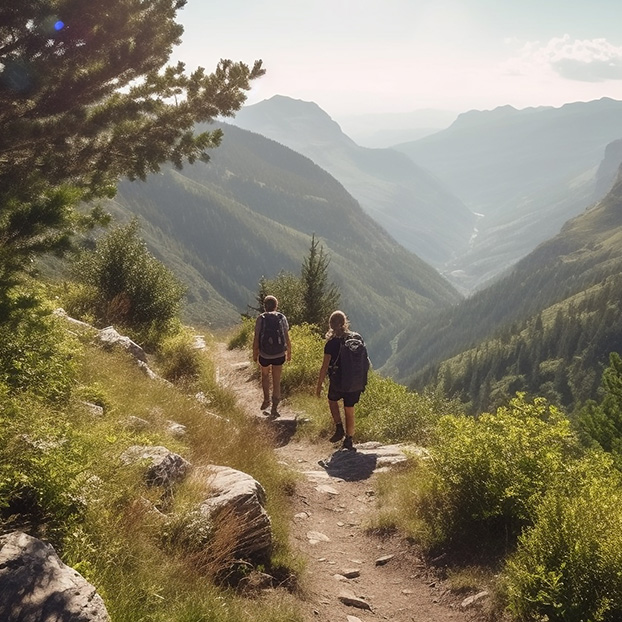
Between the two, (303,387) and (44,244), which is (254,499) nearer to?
(44,244)

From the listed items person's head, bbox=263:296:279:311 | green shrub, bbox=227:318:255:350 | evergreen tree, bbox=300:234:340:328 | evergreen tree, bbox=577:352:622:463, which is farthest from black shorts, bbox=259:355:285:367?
evergreen tree, bbox=577:352:622:463

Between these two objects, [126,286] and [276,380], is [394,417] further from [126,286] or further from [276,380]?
[126,286]

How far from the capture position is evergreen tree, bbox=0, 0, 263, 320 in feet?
18.0

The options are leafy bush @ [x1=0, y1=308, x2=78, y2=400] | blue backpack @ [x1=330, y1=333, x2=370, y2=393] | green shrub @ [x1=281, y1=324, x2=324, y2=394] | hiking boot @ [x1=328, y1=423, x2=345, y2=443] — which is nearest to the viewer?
leafy bush @ [x1=0, y1=308, x2=78, y2=400]

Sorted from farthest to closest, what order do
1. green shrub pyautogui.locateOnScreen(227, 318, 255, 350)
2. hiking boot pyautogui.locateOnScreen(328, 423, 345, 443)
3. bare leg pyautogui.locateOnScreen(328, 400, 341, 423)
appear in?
green shrub pyautogui.locateOnScreen(227, 318, 255, 350), hiking boot pyautogui.locateOnScreen(328, 423, 345, 443), bare leg pyautogui.locateOnScreen(328, 400, 341, 423)

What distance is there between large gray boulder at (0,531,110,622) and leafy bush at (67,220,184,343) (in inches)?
541

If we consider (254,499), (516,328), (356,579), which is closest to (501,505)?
(356,579)

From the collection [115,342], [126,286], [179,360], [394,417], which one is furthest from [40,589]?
[126,286]

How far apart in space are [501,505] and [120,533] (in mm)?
4459

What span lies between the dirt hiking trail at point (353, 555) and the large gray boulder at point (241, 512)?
0.71m

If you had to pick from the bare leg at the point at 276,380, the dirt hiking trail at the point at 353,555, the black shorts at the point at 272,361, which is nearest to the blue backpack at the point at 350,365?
the dirt hiking trail at the point at 353,555

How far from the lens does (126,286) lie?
17.8 m

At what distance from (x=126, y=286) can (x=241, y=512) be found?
1390cm

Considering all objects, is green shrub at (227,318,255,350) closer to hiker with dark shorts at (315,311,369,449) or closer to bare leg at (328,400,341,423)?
bare leg at (328,400,341,423)
